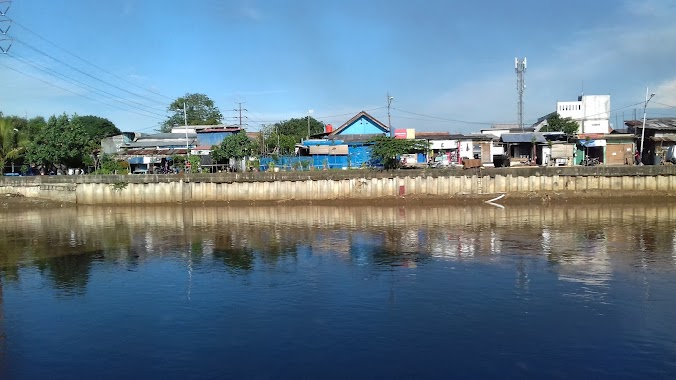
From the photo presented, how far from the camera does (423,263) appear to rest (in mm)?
19906

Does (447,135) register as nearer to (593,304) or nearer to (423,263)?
(423,263)

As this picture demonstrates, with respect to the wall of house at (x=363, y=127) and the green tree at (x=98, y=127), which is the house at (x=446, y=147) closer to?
the wall of house at (x=363, y=127)

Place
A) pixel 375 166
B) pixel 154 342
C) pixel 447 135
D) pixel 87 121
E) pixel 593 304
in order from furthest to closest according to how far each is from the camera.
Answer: pixel 87 121, pixel 447 135, pixel 375 166, pixel 593 304, pixel 154 342

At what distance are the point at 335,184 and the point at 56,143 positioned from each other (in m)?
26.5

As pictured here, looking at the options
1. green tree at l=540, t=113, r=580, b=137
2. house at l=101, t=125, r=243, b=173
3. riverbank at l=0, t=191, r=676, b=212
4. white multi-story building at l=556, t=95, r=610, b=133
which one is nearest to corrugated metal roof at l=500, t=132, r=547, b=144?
green tree at l=540, t=113, r=580, b=137

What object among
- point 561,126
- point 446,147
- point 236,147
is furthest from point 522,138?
point 236,147

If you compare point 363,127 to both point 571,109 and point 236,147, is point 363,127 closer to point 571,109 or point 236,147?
point 236,147

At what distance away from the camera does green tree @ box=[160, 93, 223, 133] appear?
92688 millimetres

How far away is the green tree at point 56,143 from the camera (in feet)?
158

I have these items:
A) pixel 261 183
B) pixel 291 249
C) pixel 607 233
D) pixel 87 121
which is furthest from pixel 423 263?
pixel 87 121

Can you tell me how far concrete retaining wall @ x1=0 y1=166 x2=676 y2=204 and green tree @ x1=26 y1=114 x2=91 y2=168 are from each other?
3179mm

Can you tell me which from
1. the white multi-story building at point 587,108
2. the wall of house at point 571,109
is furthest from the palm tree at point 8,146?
the wall of house at point 571,109

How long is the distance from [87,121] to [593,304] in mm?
75469

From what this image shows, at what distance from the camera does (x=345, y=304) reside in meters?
14.8
